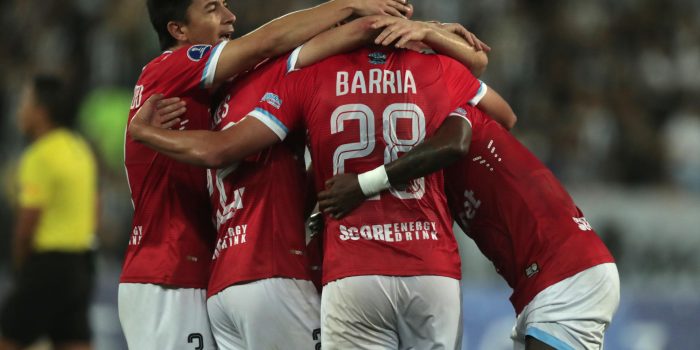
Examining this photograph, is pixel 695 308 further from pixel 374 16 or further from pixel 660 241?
pixel 374 16

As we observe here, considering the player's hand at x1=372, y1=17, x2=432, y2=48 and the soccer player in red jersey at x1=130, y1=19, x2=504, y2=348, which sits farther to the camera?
the player's hand at x1=372, y1=17, x2=432, y2=48

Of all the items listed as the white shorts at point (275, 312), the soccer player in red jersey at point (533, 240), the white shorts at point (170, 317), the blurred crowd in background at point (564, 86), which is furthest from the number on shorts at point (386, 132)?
the blurred crowd in background at point (564, 86)

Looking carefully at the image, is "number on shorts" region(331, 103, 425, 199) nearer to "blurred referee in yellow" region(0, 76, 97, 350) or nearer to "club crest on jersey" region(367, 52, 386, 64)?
"club crest on jersey" region(367, 52, 386, 64)

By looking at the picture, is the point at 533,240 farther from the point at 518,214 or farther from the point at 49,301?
the point at 49,301

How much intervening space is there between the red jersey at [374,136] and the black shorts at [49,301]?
3995mm

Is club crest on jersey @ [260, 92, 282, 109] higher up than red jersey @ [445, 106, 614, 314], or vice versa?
club crest on jersey @ [260, 92, 282, 109]

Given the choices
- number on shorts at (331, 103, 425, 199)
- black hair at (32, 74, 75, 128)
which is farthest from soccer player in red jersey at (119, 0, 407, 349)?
black hair at (32, 74, 75, 128)

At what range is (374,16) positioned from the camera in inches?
204

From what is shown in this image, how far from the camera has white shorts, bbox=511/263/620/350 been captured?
5180 mm

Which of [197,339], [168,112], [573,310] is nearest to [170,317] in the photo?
[197,339]

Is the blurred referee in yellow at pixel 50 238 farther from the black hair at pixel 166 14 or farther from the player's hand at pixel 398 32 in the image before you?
the player's hand at pixel 398 32

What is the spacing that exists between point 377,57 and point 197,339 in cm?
162

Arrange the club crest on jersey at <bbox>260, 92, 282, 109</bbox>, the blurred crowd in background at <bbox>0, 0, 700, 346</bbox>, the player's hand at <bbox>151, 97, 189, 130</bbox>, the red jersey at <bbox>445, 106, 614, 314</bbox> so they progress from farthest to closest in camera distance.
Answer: the blurred crowd in background at <bbox>0, 0, 700, 346</bbox> → the player's hand at <bbox>151, 97, 189, 130</bbox> → the red jersey at <bbox>445, 106, 614, 314</bbox> → the club crest on jersey at <bbox>260, 92, 282, 109</bbox>

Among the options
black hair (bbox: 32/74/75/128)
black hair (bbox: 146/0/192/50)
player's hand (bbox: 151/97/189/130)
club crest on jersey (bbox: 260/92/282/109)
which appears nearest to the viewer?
club crest on jersey (bbox: 260/92/282/109)
